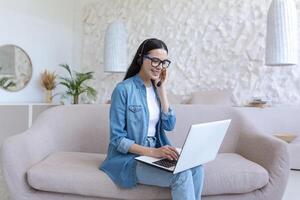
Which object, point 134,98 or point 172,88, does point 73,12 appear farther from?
point 134,98

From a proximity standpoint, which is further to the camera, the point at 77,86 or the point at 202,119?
the point at 77,86

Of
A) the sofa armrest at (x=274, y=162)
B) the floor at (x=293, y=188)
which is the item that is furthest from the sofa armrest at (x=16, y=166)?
the floor at (x=293, y=188)

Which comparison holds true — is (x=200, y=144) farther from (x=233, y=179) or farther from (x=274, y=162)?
(x=274, y=162)

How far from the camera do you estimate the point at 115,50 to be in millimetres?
4926

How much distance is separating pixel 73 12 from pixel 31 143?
426 cm

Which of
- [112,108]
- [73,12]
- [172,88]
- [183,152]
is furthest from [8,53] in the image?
[183,152]

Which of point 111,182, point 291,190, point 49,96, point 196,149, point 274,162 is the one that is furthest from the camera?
point 49,96

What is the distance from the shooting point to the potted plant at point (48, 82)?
16.6 ft

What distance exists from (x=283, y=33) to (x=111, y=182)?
2.68 m

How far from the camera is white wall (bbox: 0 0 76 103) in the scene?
4.62 m

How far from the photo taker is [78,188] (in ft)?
5.99

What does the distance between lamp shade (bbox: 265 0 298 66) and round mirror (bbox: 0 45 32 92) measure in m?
3.43

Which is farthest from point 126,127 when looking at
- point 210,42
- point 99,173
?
point 210,42

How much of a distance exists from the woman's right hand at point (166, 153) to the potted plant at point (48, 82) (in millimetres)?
3720
